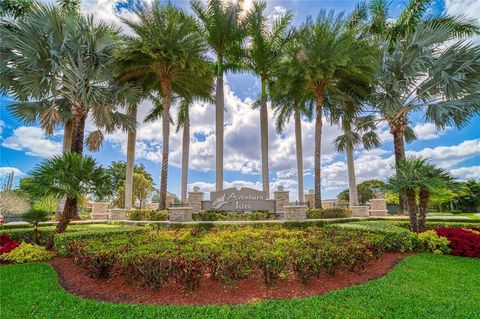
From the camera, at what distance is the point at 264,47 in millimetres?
17641

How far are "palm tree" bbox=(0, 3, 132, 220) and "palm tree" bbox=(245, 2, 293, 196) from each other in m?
8.92

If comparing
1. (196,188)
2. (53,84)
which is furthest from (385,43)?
(53,84)

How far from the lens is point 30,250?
7.23 m

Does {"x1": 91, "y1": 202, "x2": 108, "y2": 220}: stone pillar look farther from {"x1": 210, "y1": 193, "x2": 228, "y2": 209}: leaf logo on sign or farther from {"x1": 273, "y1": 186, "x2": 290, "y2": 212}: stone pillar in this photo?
{"x1": 273, "y1": 186, "x2": 290, "y2": 212}: stone pillar

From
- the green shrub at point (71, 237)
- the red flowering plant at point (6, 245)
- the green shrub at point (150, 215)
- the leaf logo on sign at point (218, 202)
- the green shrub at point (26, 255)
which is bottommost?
the green shrub at point (26, 255)

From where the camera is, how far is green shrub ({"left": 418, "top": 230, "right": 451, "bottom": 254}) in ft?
25.4

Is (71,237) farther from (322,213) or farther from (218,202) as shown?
(322,213)

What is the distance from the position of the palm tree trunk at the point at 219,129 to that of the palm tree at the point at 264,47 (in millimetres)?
2474

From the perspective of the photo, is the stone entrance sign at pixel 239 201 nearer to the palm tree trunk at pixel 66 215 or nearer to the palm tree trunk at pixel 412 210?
the palm tree trunk at pixel 412 210

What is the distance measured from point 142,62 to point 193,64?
319 cm

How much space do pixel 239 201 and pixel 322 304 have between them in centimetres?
1174

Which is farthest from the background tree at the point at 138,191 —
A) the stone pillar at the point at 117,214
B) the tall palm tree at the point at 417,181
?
the tall palm tree at the point at 417,181

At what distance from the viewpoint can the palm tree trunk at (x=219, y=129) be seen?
17.2m

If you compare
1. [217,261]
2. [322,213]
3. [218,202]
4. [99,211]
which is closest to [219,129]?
[218,202]
